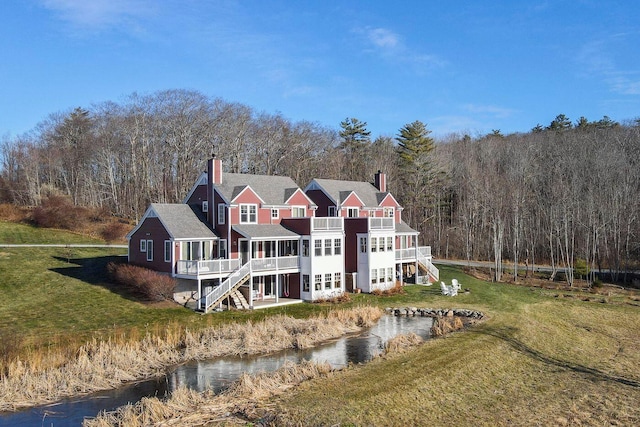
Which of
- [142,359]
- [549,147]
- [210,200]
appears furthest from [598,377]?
[549,147]

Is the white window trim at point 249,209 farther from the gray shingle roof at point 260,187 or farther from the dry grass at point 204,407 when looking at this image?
the dry grass at point 204,407

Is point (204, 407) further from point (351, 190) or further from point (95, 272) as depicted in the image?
point (351, 190)

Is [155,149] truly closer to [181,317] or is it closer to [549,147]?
[181,317]

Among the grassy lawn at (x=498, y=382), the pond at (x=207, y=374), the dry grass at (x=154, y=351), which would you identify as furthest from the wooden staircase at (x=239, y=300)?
the grassy lawn at (x=498, y=382)

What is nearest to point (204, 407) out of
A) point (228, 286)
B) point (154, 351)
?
point (154, 351)

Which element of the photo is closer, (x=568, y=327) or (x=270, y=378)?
(x=270, y=378)

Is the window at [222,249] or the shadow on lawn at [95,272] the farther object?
the window at [222,249]
